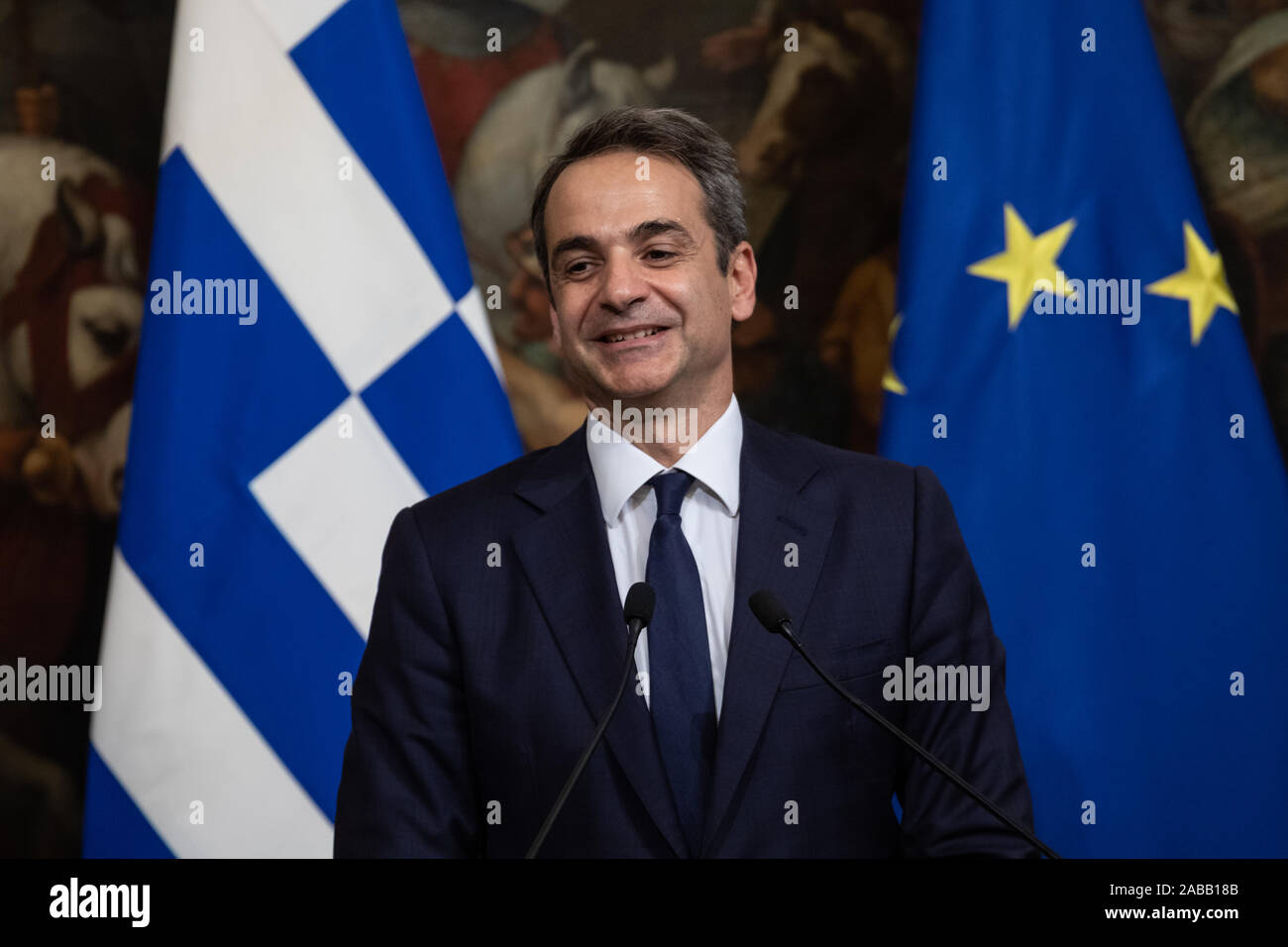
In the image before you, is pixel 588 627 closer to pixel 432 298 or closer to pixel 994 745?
pixel 994 745

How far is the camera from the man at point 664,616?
4.83 ft

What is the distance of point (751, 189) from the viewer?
278 cm

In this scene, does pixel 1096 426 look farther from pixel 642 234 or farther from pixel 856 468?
pixel 642 234

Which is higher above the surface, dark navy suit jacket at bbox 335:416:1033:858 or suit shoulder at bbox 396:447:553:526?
suit shoulder at bbox 396:447:553:526

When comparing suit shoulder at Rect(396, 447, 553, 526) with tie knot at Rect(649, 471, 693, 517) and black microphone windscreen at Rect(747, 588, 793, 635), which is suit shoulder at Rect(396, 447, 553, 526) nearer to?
tie knot at Rect(649, 471, 693, 517)

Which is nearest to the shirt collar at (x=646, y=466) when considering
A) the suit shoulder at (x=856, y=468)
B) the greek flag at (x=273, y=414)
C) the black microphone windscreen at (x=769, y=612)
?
the suit shoulder at (x=856, y=468)

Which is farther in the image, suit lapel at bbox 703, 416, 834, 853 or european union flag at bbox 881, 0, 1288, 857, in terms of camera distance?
european union flag at bbox 881, 0, 1288, 857

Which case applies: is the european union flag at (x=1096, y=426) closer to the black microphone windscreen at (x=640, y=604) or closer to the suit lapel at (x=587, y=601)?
the suit lapel at (x=587, y=601)

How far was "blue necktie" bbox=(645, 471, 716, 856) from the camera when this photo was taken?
1461mm

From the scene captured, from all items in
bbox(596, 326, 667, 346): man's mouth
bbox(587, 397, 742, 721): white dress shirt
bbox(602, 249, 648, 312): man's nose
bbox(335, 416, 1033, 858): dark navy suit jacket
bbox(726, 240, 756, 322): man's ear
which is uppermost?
bbox(726, 240, 756, 322): man's ear

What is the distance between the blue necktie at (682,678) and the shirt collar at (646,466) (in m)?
0.10

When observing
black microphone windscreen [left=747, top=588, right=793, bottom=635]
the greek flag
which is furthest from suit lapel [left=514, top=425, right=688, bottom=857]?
the greek flag
